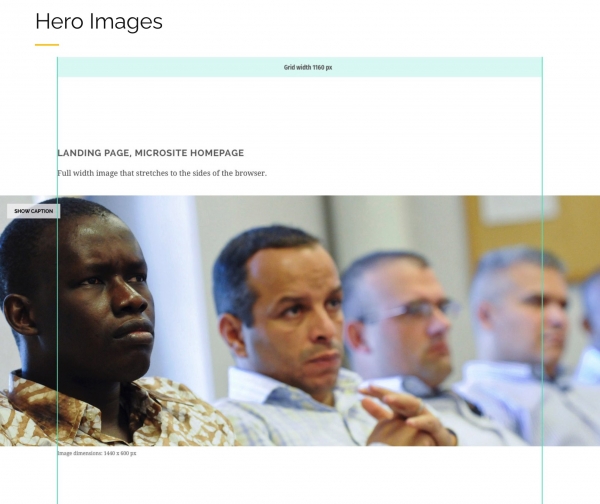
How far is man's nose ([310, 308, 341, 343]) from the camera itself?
1677mm

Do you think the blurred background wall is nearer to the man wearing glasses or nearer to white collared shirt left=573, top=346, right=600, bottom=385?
the man wearing glasses

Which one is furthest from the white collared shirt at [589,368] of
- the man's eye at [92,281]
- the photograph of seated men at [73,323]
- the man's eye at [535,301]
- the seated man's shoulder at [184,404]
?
the man's eye at [92,281]

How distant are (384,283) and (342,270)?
10cm

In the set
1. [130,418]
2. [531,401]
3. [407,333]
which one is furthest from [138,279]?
[531,401]

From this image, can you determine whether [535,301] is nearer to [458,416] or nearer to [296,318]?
[458,416]

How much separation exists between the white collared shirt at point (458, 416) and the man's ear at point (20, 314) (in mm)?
661

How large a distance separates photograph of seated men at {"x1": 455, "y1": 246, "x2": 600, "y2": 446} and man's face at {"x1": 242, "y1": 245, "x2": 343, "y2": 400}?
0.28m

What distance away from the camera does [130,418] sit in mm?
1646

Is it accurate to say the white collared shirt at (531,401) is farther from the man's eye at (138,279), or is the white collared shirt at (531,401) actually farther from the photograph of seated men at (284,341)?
the man's eye at (138,279)

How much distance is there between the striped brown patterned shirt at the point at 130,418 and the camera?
5.25 feet

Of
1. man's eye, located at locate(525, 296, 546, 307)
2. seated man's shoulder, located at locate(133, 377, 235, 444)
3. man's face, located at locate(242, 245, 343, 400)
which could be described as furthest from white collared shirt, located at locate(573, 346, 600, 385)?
seated man's shoulder, located at locate(133, 377, 235, 444)


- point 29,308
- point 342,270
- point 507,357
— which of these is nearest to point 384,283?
point 342,270

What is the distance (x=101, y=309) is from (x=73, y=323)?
0.06 metres
